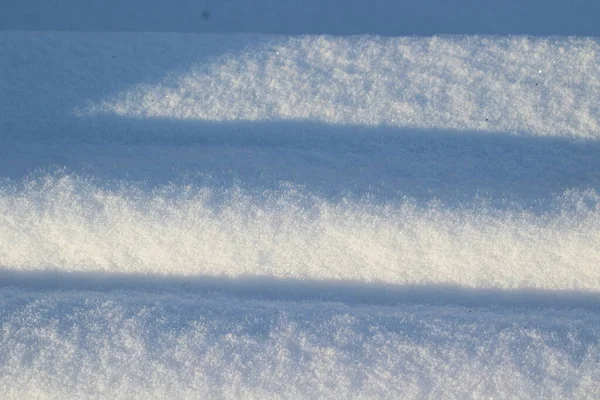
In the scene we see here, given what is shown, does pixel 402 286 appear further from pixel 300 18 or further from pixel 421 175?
pixel 300 18

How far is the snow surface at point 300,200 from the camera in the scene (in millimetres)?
982

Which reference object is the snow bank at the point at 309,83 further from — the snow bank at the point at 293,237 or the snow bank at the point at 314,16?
the snow bank at the point at 293,237

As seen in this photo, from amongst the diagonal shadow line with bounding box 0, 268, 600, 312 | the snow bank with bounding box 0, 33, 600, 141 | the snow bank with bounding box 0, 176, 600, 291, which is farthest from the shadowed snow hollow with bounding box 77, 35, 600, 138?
the diagonal shadow line with bounding box 0, 268, 600, 312

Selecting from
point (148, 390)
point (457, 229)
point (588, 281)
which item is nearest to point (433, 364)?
point (457, 229)

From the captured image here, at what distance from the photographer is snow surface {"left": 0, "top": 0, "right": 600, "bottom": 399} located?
98cm

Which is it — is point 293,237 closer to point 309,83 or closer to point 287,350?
point 287,350

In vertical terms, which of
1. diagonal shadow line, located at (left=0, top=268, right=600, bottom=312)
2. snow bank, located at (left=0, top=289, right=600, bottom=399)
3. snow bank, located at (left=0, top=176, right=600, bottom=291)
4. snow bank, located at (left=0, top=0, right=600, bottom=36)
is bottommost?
snow bank, located at (left=0, top=289, right=600, bottom=399)

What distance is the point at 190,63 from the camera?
1118mm

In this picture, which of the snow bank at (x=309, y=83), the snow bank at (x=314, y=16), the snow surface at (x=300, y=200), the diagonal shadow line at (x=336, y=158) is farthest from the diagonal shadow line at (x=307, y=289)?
the snow bank at (x=314, y=16)

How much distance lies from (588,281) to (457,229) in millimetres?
309

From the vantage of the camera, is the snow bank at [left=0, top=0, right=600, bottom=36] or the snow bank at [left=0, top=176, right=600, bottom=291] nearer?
the snow bank at [left=0, top=176, right=600, bottom=291]

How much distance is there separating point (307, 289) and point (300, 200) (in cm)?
20

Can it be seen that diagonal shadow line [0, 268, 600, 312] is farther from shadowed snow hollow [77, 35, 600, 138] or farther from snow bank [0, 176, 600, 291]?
shadowed snow hollow [77, 35, 600, 138]

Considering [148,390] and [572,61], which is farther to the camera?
[572,61]
